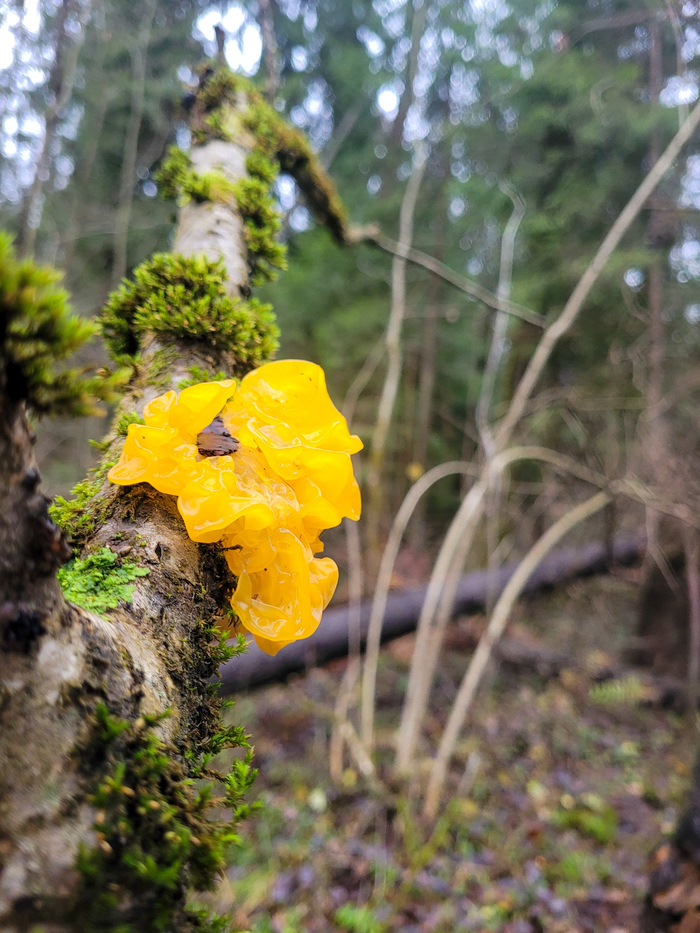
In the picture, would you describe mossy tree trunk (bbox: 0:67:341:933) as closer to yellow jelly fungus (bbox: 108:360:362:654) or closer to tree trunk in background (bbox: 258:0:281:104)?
yellow jelly fungus (bbox: 108:360:362:654)

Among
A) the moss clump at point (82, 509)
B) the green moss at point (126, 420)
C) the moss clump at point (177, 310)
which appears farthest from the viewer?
the moss clump at point (177, 310)

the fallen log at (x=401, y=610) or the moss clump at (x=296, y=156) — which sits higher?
the moss clump at (x=296, y=156)

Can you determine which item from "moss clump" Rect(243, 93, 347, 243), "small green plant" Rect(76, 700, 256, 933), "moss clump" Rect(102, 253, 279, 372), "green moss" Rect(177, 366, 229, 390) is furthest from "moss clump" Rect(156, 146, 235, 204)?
"small green plant" Rect(76, 700, 256, 933)

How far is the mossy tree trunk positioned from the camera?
55 cm

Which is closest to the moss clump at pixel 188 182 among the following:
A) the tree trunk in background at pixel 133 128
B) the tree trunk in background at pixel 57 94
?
the tree trunk in background at pixel 57 94

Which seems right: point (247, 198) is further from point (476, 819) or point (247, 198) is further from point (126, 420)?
point (476, 819)

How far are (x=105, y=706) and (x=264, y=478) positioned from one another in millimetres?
535

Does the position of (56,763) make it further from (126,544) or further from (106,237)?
(106,237)

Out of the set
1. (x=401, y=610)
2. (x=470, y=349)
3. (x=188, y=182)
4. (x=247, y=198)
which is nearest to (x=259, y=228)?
(x=247, y=198)

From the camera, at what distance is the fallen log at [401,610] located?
3.62 m

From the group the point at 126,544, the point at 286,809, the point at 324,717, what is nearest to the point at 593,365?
the point at 324,717

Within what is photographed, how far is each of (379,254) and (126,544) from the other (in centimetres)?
762

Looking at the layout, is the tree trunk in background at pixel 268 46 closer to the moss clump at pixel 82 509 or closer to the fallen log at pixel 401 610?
the moss clump at pixel 82 509

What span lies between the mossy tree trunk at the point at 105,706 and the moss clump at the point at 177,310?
34 cm
